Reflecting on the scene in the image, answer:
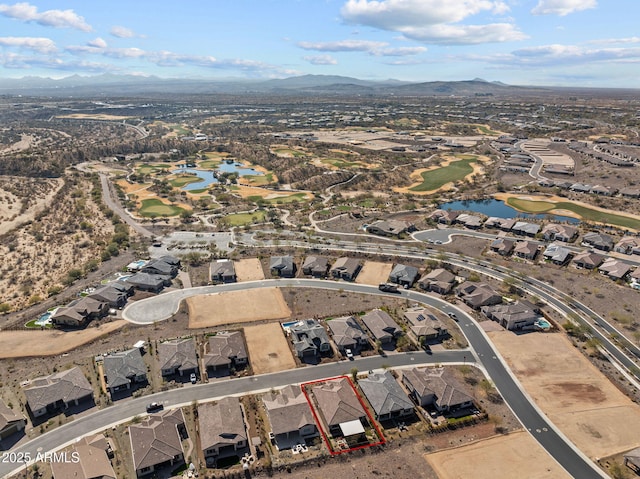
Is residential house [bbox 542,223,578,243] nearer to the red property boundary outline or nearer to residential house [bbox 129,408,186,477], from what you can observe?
the red property boundary outline

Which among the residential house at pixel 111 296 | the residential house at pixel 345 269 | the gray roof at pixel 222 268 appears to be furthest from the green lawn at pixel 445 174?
the residential house at pixel 111 296

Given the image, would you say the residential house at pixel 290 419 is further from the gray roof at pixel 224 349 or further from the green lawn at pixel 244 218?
the green lawn at pixel 244 218

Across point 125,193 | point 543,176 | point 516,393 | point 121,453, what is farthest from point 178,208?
point 543,176

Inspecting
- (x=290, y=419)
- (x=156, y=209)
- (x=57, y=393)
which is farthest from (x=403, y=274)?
(x=156, y=209)

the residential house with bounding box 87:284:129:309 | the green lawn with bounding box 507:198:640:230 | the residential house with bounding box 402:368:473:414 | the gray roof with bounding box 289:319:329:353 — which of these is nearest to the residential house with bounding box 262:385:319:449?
the gray roof with bounding box 289:319:329:353

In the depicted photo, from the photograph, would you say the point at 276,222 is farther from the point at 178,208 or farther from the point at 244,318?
the point at 244,318

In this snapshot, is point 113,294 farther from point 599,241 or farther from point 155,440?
point 599,241
